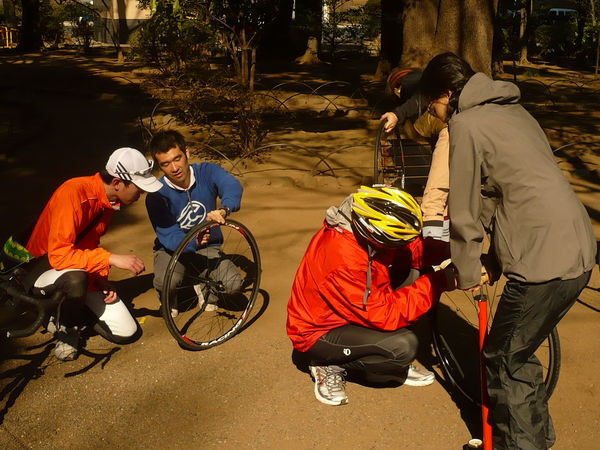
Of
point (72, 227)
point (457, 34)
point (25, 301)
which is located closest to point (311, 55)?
point (457, 34)

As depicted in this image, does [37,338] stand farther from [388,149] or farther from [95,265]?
[388,149]

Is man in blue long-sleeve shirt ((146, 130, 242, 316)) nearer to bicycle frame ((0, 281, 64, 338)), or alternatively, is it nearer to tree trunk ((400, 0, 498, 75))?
bicycle frame ((0, 281, 64, 338))

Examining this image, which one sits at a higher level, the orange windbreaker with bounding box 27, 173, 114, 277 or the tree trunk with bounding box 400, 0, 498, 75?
the tree trunk with bounding box 400, 0, 498, 75

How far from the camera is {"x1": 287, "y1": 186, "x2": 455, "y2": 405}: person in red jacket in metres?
3.41

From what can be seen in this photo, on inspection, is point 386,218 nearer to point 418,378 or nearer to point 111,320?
point 418,378

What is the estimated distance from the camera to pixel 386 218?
3.34 m

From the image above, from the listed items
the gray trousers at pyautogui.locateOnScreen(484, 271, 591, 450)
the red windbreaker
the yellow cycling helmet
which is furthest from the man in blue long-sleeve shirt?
the gray trousers at pyautogui.locateOnScreen(484, 271, 591, 450)

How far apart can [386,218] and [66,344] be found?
241 centimetres

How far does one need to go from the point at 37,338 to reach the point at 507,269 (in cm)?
331

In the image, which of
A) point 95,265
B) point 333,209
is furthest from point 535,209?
point 95,265

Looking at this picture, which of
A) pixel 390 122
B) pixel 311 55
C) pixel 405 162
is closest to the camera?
pixel 390 122

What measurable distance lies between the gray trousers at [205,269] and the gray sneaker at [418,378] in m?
1.51

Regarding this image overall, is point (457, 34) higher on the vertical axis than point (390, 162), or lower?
higher

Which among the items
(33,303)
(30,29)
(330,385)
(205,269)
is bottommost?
(330,385)
